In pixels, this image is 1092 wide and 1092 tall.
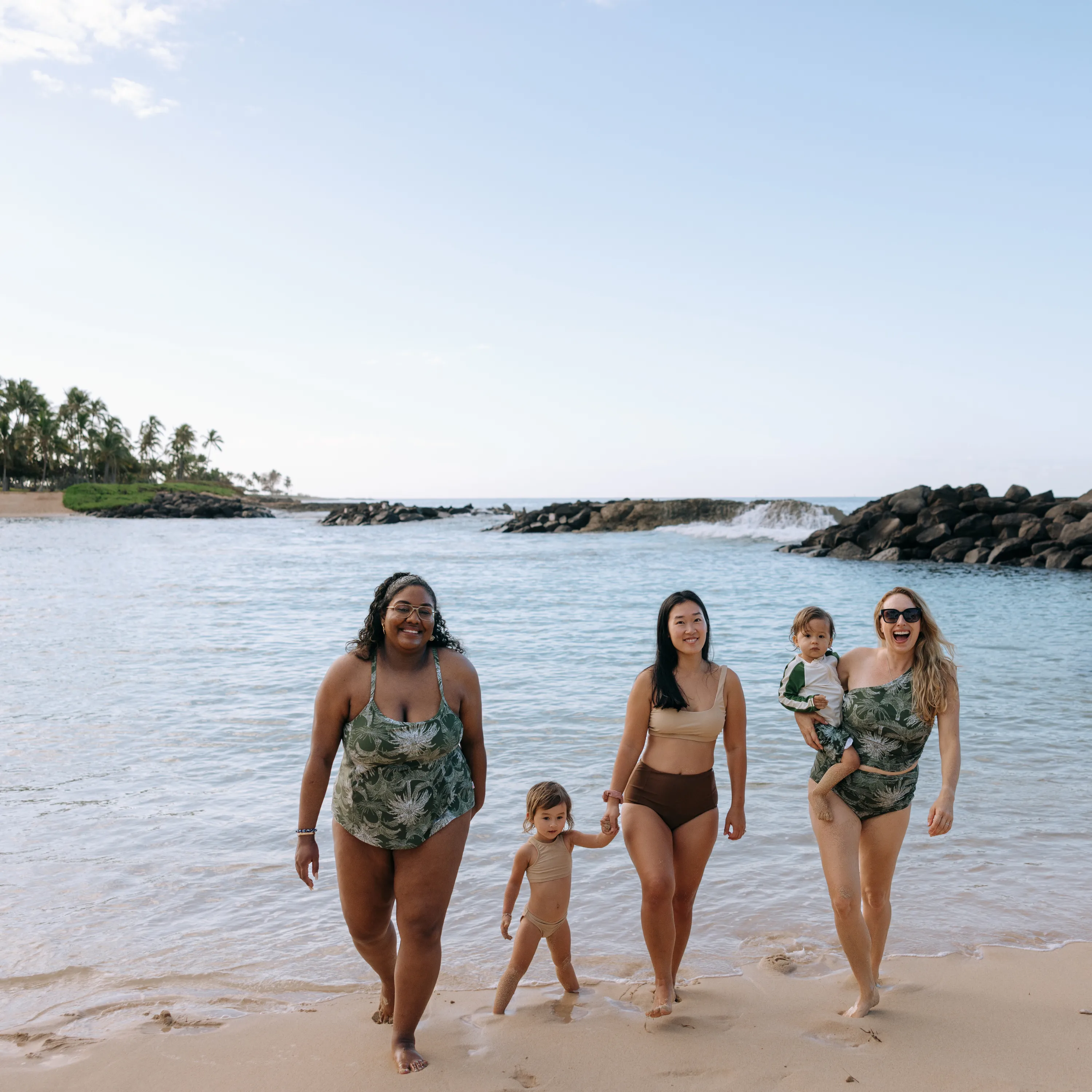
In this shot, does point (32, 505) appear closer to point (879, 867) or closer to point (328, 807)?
point (328, 807)

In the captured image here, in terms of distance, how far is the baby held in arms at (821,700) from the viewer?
3.71 metres

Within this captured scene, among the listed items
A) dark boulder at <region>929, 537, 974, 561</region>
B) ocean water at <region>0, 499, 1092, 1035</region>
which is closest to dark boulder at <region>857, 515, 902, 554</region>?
dark boulder at <region>929, 537, 974, 561</region>

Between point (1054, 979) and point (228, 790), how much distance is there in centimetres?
560

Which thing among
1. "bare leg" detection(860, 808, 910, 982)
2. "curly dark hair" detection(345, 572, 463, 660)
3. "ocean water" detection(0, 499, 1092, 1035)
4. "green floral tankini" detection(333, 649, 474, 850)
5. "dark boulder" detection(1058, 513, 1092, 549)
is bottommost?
"ocean water" detection(0, 499, 1092, 1035)

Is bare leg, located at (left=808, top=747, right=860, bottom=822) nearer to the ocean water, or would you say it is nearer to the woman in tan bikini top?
the woman in tan bikini top

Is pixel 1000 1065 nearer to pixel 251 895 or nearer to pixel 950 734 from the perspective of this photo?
pixel 950 734

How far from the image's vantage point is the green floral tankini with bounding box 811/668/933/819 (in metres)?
3.70

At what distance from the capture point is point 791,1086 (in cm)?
320

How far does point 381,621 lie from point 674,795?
4.74ft

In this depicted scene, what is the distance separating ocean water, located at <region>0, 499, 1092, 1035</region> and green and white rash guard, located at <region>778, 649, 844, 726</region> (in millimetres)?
1412

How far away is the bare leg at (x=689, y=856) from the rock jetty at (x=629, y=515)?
51270 mm

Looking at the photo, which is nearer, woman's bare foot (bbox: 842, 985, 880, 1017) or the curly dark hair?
the curly dark hair

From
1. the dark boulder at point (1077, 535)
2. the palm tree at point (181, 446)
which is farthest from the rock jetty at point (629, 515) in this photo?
the palm tree at point (181, 446)

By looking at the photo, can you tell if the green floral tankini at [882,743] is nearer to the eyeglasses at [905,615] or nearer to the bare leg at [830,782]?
the bare leg at [830,782]
